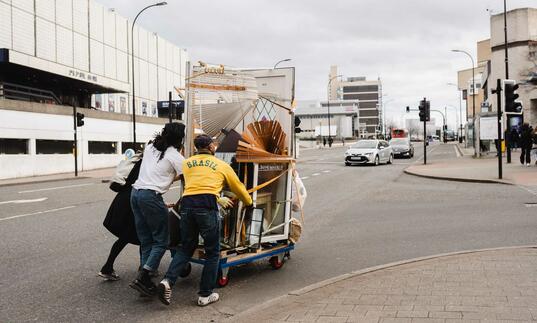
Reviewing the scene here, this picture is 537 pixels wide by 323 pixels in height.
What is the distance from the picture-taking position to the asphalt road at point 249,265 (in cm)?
543

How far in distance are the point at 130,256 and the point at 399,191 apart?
11.0 metres

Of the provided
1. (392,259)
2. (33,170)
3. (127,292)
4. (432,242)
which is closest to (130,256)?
(127,292)

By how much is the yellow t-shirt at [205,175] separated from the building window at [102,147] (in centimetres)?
3144

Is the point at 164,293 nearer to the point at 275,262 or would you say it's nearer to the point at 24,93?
the point at 275,262

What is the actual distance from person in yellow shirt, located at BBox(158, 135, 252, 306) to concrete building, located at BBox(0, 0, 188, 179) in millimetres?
24215

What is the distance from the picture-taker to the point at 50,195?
17375mm

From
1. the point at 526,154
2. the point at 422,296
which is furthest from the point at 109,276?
the point at 526,154

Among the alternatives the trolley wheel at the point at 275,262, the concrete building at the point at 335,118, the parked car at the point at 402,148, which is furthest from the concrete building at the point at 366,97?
the trolley wheel at the point at 275,262

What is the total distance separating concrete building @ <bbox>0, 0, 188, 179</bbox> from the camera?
29016 millimetres

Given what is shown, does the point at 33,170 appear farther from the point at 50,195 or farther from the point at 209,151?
the point at 209,151

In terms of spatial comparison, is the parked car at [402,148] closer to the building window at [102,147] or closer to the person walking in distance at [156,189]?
the building window at [102,147]

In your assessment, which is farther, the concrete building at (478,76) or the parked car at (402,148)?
the concrete building at (478,76)

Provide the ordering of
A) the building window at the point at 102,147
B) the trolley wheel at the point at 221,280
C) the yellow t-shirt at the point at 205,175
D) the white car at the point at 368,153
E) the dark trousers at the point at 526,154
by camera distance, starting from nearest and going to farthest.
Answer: the yellow t-shirt at the point at 205,175, the trolley wheel at the point at 221,280, the dark trousers at the point at 526,154, the white car at the point at 368,153, the building window at the point at 102,147

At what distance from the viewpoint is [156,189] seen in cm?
565
